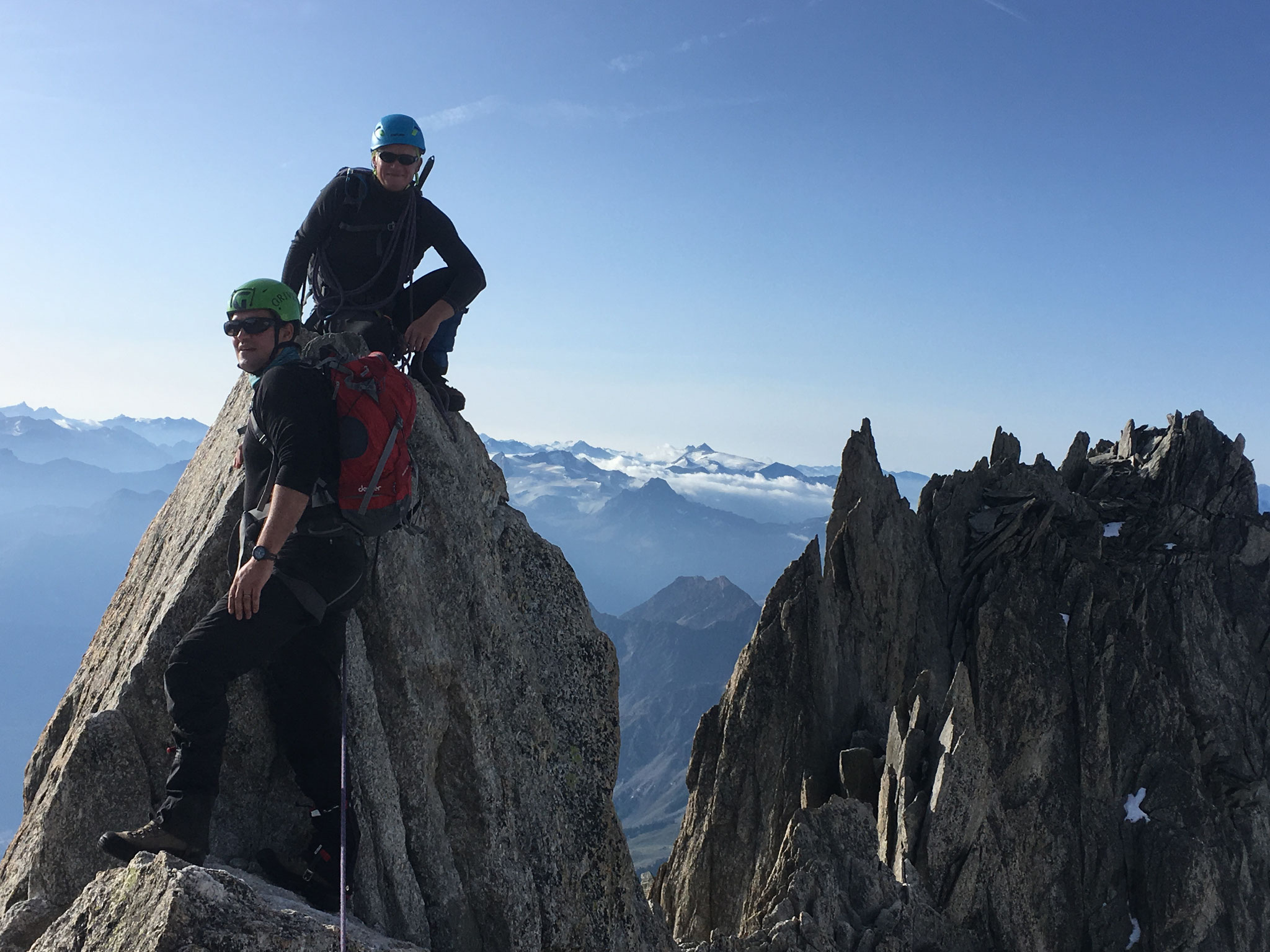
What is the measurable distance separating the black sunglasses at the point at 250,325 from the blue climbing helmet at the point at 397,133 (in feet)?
11.9

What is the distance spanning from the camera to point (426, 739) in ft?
36.6

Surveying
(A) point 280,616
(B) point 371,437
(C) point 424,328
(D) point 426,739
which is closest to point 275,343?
(B) point 371,437

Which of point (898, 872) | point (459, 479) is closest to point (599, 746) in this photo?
point (459, 479)

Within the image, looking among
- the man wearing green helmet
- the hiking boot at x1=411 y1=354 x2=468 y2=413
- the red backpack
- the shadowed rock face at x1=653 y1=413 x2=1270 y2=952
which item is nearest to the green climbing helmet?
the man wearing green helmet

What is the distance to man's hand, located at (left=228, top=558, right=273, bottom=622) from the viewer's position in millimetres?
8453

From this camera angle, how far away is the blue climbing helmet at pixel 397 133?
12.0 metres

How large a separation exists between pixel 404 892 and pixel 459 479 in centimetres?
561

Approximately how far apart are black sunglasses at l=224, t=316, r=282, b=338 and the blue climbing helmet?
3.64 meters

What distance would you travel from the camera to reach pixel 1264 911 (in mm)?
52000

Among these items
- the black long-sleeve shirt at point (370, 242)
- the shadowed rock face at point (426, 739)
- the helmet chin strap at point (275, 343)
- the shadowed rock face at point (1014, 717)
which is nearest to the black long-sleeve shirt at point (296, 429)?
the helmet chin strap at point (275, 343)

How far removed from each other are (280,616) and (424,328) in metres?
5.18

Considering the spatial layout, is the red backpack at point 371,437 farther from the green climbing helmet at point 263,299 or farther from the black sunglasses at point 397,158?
Result: the black sunglasses at point 397,158

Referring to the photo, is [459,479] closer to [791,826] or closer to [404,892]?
[404,892]

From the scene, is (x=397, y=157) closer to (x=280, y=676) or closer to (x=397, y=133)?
(x=397, y=133)
